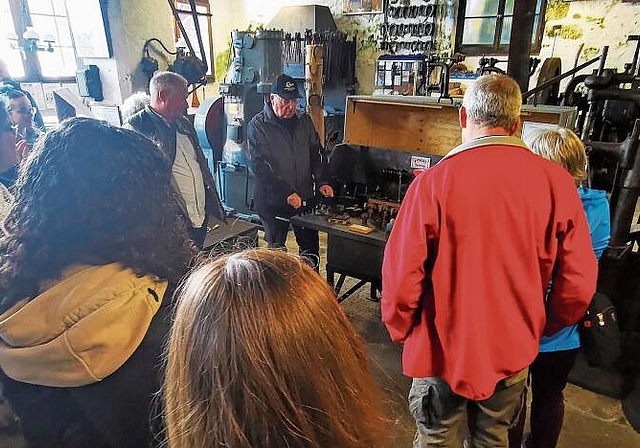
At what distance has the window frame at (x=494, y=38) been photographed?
489 cm

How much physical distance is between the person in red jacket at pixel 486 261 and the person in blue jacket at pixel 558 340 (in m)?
0.14

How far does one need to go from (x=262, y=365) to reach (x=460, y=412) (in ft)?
3.78

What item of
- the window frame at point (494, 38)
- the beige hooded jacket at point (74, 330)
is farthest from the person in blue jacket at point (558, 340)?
the window frame at point (494, 38)

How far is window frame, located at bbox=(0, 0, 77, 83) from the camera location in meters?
4.15

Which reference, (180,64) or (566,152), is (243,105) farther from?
(566,152)

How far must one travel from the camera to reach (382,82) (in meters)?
5.31

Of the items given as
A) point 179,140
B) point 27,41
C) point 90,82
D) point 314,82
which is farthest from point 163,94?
point 27,41

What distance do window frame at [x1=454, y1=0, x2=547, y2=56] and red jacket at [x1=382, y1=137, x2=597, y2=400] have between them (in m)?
4.45

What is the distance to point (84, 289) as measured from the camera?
851 millimetres

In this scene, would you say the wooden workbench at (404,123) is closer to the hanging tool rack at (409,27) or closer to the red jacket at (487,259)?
the red jacket at (487,259)

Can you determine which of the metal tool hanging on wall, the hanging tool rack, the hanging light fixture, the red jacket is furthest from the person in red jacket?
the hanging tool rack

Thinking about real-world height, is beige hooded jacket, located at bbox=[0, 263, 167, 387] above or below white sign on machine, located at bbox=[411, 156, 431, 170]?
above

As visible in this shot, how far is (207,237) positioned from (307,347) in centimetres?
226

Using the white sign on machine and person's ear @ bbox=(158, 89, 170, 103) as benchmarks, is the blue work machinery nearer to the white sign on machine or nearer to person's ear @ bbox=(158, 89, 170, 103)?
person's ear @ bbox=(158, 89, 170, 103)
